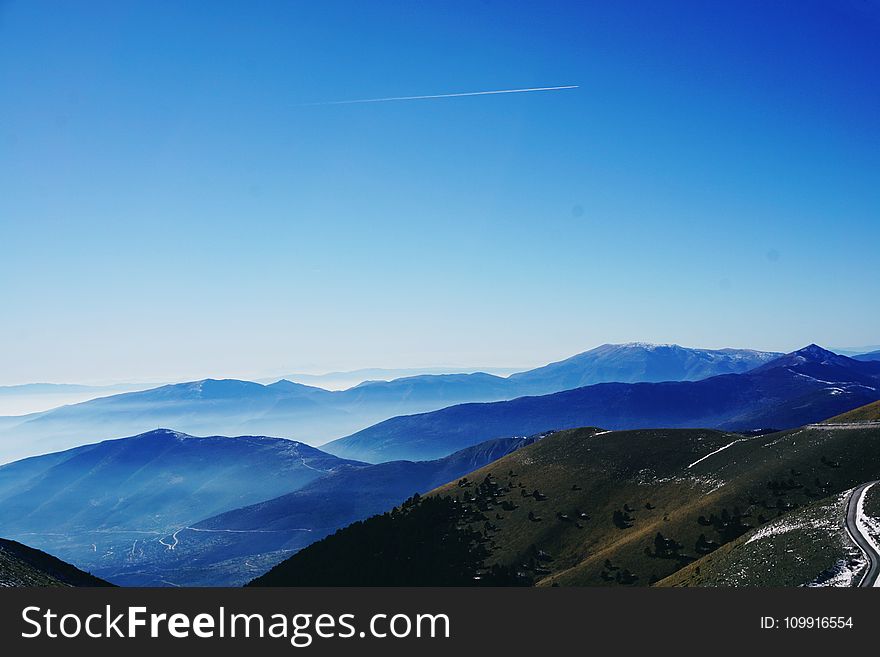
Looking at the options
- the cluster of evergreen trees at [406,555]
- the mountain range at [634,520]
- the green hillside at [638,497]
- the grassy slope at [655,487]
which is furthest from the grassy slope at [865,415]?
the cluster of evergreen trees at [406,555]

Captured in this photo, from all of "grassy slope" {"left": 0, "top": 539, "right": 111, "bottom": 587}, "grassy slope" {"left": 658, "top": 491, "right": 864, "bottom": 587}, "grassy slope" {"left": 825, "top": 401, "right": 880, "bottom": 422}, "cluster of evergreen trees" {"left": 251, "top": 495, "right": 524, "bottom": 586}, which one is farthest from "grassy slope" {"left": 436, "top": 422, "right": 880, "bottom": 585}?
"grassy slope" {"left": 0, "top": 539, "right": 111, "bottom": 587}

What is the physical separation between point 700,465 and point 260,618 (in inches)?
4556

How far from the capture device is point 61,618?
31.2m

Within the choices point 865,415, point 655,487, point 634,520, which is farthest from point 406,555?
point 865,415

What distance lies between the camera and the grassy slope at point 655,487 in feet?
302

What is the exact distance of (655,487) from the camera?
12144 cm

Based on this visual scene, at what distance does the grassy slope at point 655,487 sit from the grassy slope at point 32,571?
71.7 m

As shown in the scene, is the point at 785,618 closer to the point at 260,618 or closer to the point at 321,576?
the point at 260,618

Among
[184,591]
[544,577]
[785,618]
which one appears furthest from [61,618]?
[544,577]

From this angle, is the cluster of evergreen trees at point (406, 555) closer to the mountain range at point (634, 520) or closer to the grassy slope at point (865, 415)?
the mountain range at point (634, 520)

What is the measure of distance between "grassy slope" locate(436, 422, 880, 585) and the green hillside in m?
0.27

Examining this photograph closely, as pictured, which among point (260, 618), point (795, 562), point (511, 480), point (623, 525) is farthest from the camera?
point (511, 480)

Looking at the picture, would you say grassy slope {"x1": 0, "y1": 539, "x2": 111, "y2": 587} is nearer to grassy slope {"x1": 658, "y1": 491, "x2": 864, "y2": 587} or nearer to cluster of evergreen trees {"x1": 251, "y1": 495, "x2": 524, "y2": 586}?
cluster of evergreen trees {"x1": 251, "y1": 495, "x2": 524, "y2": 586}

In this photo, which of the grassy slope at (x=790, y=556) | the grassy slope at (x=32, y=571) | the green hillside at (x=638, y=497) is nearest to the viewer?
the grassy slope at (x=790, y=556)
